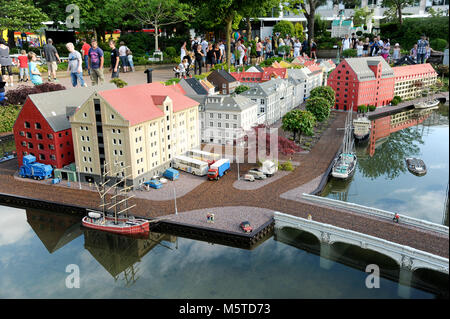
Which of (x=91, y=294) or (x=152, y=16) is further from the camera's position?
(x=152, y=16)

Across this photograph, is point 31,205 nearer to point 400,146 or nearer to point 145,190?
point 145,190

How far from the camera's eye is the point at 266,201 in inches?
2066

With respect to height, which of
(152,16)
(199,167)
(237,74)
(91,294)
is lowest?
(91,294)

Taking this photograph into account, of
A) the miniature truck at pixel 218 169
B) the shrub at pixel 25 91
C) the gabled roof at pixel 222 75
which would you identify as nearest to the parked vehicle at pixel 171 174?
the miniature truck at pixel 218 169

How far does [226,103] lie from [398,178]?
2831 cm

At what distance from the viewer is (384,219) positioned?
4700cm

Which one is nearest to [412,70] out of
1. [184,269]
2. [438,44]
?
[438,44]

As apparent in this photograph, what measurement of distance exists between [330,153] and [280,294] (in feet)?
122

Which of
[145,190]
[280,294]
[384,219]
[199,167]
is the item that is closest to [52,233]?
[145,190]

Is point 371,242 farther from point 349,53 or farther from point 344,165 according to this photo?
point 349,53

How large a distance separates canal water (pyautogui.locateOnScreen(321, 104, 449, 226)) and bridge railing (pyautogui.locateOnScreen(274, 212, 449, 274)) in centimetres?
391

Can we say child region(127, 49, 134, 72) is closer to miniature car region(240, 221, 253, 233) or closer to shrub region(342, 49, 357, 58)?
miniature car region(240, 221, 253, 233)

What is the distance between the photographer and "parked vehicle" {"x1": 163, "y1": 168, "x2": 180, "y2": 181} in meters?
58.5

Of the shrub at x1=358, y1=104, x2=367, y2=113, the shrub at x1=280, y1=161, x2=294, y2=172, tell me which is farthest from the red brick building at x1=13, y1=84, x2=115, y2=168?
the shrub at x1=358, y1=104, x2=367, y2=113
